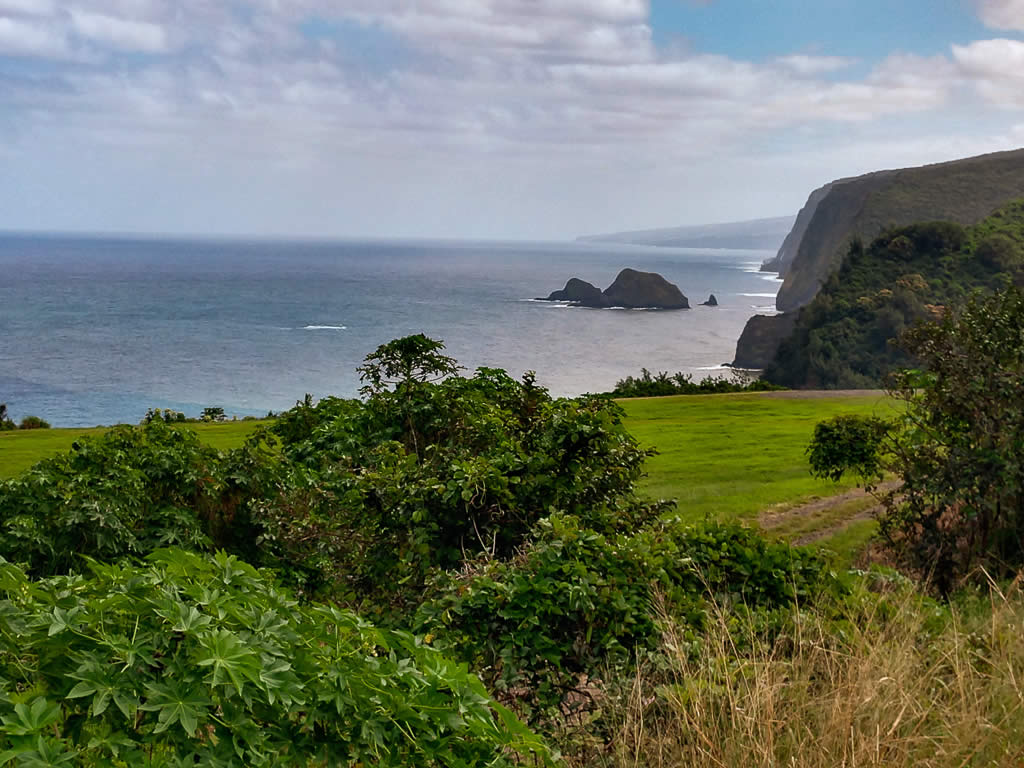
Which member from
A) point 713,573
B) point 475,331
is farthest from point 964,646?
point 475,331

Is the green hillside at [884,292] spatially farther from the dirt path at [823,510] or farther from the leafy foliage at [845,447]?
the leafy foliage at [845,447]

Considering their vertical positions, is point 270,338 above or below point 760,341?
below

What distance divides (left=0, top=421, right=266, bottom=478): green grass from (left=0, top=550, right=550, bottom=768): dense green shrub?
2118cm

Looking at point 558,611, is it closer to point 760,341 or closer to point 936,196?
point 760,341

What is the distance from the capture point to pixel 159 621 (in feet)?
8.40

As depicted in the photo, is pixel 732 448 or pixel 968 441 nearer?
pixel 968 441

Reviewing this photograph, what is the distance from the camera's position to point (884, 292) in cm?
6856

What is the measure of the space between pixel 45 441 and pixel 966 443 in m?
28.0

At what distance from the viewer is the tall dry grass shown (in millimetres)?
3689

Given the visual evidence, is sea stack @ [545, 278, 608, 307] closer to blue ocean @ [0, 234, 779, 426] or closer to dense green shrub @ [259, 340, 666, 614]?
blue ocean @ [0, 234, 779, 426]

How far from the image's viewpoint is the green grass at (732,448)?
19.8 m

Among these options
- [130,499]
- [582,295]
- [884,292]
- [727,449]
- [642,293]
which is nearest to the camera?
[130,499]

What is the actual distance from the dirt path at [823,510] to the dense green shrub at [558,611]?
33.3 feet

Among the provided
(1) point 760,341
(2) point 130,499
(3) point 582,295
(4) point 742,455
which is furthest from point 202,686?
(3) point 582,295
